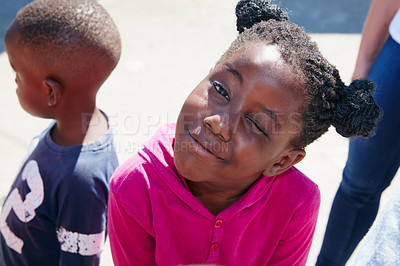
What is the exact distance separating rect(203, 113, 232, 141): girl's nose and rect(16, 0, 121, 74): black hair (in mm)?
563

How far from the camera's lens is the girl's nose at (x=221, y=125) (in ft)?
3.93

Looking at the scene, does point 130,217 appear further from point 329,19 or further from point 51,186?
point 329,19

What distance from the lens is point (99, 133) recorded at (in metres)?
1.61

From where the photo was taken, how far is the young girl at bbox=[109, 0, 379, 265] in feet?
4.02

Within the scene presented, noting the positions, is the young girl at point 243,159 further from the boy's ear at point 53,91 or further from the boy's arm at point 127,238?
the boy's ear at point 53,91

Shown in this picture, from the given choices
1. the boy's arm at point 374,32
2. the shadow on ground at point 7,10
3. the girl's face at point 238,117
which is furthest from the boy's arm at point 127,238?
the shadow on ground at point 7,10

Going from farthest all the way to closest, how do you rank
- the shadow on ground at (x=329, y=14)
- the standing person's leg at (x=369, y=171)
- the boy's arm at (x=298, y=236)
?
the shadow on ground at (x=329, y=14) → the standing person's leg at (x=369, y=171) → the boy's arm at (x=298, y=236)

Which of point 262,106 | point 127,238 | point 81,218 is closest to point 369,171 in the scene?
point 262,106

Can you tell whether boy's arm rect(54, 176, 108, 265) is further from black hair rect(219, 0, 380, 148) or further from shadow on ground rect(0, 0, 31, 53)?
shadow on ground rect(0, 0, 31, 53)

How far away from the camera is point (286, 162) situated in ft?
4.55

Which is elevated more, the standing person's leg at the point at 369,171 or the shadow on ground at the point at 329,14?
the shadow on ground at the point at 329,14

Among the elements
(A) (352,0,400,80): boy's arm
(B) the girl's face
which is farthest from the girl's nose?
(A) (352,0,400,80): boy's arm

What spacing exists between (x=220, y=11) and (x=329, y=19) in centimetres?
107

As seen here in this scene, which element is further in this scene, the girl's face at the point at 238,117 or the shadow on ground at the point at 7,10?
the shadow on ground at the point at 7,10
